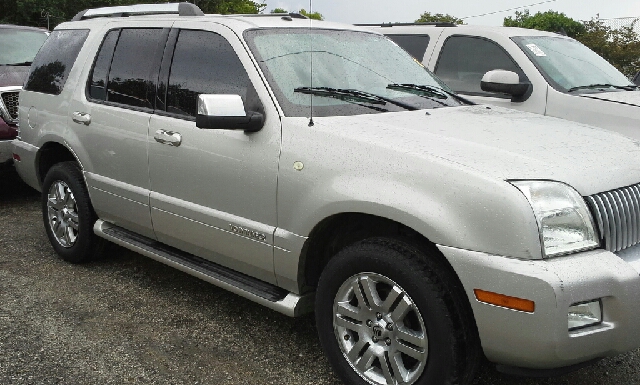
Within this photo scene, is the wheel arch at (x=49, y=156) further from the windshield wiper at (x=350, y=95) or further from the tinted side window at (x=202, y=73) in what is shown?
the windshield wiper at (x=350, y=95)

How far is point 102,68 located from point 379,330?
9.24ft

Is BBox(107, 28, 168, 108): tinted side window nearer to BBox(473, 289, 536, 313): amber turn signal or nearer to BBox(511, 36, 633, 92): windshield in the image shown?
BBox(473, 289, 536, 313): amber turn signal

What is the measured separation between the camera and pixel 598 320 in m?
2.66

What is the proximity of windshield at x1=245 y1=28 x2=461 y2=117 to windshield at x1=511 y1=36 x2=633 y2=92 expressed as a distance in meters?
2.38

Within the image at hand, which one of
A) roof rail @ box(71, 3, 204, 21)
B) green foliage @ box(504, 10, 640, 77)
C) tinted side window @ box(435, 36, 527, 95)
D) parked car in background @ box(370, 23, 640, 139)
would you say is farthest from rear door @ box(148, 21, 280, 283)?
green foliage @ box(504, 10, 640, 77)

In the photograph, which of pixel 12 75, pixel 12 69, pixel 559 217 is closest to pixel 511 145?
pixel 559 217

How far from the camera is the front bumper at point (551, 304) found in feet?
8.39

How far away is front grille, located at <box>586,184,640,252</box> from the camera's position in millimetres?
2783

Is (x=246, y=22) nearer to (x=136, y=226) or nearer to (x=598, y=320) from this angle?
(x=136, y=226)

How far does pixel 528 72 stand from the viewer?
20.4ft

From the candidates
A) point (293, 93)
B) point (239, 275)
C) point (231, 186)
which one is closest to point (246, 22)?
point (293, 93)

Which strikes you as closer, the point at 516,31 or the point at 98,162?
the point at 98,162

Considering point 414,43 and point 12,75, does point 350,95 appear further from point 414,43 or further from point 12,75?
point 12,75

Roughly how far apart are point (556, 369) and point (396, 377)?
0.67 meters
